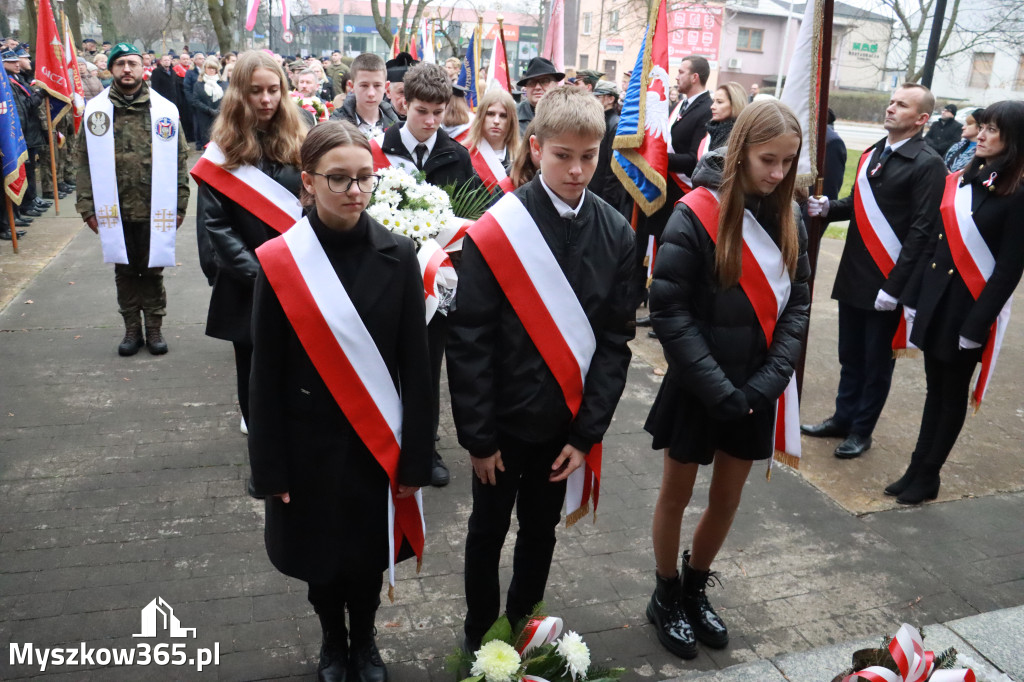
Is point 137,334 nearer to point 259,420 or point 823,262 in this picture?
point 259,420

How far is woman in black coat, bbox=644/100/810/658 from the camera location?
9.33ft

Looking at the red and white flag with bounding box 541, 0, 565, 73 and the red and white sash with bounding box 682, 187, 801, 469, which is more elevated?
the red and white flag with bounding box 541, 0, 565, 73

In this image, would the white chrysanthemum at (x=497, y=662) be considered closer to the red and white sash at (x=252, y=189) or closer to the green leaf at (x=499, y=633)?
the green leaf at (x=499, y=633)

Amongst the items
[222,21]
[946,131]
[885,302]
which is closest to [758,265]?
[885,302]

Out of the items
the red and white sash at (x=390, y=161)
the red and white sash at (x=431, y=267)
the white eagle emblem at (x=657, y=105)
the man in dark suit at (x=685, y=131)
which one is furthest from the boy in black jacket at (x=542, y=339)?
the man in dark suit at (x=685, y=131)

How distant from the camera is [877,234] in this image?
5.03 m

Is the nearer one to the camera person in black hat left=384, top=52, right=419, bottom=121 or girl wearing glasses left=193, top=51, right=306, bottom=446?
girl wearing glasses left=193, top=51, right=306, bottom=446

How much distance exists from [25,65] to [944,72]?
5003 centimetres

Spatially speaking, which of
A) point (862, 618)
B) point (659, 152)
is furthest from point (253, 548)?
point (659, 152)

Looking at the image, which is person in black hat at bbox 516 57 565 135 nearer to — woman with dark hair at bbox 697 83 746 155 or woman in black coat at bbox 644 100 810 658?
woman with dark hair at bbox 697 83 746 155

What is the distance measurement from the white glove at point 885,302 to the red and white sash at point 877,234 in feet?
0.33

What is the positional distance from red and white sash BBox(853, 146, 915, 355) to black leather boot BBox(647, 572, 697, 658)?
2.54 m

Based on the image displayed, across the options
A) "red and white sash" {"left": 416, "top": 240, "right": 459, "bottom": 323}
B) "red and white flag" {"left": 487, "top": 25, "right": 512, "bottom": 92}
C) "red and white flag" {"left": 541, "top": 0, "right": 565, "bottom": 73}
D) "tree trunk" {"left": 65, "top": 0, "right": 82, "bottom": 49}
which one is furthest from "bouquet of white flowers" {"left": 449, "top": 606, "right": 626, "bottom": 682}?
"tree trunk" {"left": 65, "top": 0, "right": 82, "bottom": 49}

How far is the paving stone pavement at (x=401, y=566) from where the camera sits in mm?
3162
